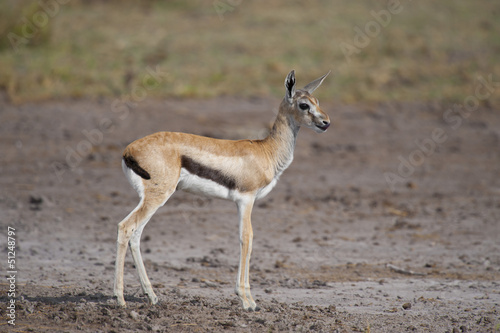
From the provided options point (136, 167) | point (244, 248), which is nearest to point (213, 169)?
point (136, 167)

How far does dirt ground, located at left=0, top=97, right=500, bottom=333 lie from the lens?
21.0ft

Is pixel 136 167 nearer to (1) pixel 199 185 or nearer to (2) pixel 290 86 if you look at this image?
(1) pixel 199 185

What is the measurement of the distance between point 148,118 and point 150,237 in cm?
579

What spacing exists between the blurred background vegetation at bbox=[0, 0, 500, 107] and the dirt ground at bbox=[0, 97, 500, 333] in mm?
1081

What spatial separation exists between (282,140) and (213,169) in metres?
1.05

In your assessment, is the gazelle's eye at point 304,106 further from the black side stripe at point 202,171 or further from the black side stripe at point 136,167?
the black side stripe at point 136,167

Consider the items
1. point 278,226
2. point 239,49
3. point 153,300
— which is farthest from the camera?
point 239,49

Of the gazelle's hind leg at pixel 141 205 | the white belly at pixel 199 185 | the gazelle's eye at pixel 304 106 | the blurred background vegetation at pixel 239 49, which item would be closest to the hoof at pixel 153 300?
the gazelle's hind leg at pixel 141 205

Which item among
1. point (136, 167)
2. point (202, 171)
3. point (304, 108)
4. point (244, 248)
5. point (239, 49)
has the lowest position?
point (244, 248)

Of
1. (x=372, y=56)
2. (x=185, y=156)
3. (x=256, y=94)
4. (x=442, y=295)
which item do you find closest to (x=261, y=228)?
(x=442, y=295)

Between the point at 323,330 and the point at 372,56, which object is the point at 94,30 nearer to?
the point at 372,56

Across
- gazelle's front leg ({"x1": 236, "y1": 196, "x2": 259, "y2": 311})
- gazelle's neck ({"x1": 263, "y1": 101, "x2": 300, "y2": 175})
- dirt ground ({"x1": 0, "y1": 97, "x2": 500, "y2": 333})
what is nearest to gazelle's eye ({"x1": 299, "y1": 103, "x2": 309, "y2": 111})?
gazelle's neck ({"x1": 263, "y1": 101, "x2": 300, "y2": 175})

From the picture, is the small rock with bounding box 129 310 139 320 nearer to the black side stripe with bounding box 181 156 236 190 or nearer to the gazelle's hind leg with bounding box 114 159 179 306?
the gazelle's hind leg with bounding box 114 159 179 306

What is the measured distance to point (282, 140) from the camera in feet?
22.7
